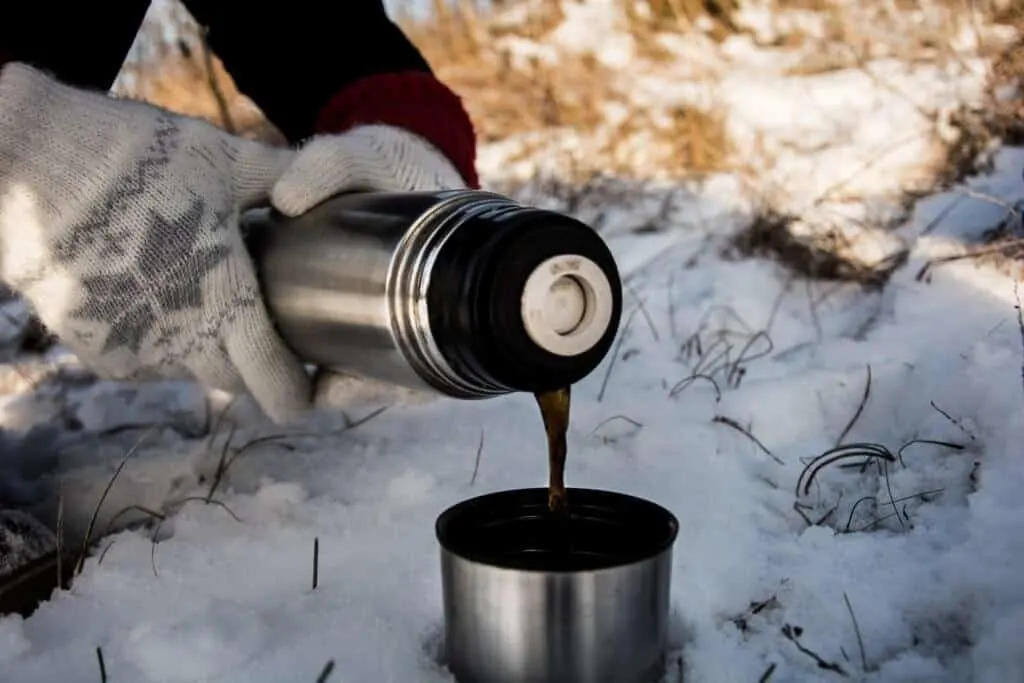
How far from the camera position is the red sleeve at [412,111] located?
1398 mm

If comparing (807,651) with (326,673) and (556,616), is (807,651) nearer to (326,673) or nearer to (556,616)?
(556,616)

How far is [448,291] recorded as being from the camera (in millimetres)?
825

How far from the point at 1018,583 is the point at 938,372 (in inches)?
18.4

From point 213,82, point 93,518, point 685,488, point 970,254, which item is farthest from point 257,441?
point 213,82

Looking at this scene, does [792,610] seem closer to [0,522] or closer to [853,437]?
[853,437]

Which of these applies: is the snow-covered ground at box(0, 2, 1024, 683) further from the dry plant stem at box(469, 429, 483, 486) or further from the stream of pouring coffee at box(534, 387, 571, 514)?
the stream of pouring coffee at box(534, 387, 571, 514)

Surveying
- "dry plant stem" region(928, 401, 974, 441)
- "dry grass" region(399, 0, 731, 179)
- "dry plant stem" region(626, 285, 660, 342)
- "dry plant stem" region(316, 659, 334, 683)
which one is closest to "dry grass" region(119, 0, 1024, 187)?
"dry grass" region(399, 0, 731, 179)

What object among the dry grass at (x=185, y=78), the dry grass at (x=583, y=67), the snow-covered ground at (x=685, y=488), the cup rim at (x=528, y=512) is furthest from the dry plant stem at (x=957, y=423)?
the dry grass at (x=185, y=78)

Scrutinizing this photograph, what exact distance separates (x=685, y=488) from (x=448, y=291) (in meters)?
0.43

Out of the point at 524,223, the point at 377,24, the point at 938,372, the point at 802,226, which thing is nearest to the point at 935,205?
the point at 802,226

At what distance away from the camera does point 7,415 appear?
160 centimetres

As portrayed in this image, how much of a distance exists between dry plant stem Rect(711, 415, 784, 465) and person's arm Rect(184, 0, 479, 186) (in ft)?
1.54

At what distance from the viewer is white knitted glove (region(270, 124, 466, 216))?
3.73 feet

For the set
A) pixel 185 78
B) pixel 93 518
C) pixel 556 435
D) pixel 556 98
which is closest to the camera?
pixel 556 435
